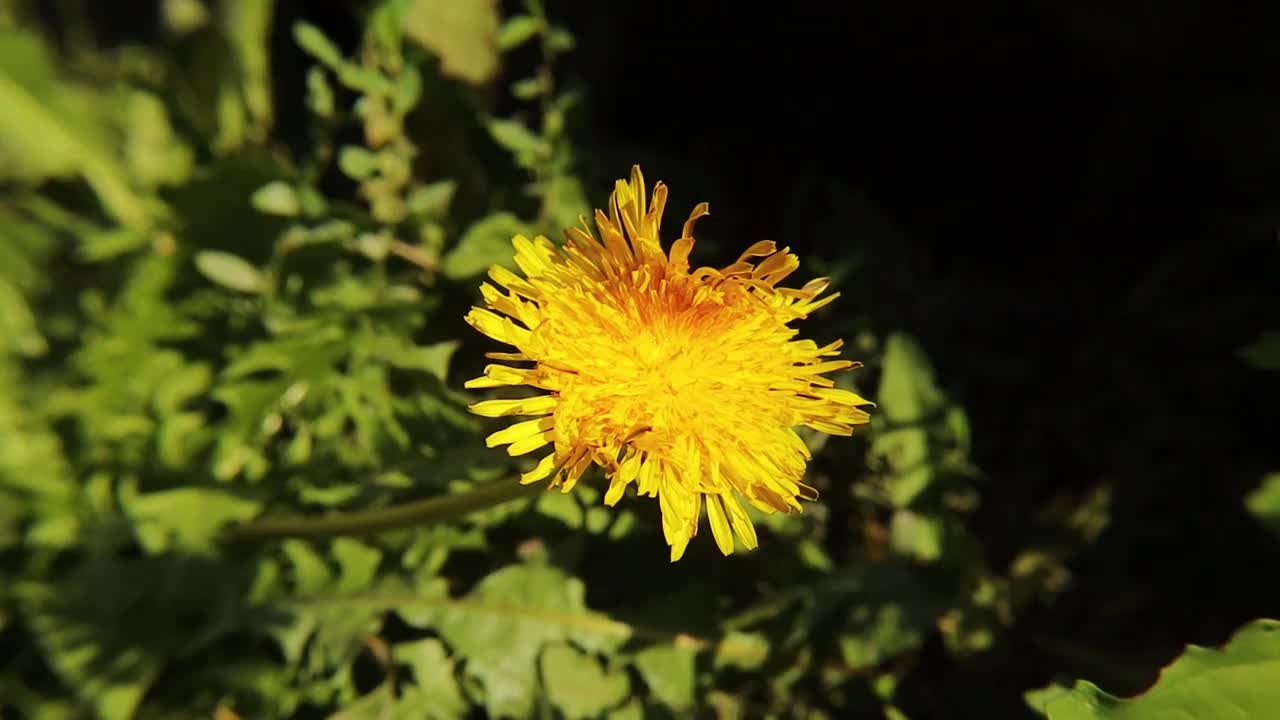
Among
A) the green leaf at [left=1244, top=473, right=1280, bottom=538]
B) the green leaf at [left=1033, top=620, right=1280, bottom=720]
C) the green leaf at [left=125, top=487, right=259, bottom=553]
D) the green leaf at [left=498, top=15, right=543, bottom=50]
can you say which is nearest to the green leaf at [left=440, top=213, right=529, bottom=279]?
the green leaf at [left=498, top=15, right=543, bottom=50]

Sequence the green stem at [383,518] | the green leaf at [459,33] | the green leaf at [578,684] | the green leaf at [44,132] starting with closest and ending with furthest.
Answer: the green stem at [383,518] < the green leaf at [578,684] < the green leaf at [459,33] < the green leaf at [44,132]

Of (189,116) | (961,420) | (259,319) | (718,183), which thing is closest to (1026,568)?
(961,420)

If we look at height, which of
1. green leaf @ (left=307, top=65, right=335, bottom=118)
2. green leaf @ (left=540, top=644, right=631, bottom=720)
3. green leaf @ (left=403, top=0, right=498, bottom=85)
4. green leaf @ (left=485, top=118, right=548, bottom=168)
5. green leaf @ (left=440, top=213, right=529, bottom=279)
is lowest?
green leaf @ (left=540, top=644, right=631, bottom=720)

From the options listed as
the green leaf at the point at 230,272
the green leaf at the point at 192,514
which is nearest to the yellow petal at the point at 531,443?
the green leaf at the point at 192,514

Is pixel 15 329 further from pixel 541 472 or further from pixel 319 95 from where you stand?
pixel 541 472

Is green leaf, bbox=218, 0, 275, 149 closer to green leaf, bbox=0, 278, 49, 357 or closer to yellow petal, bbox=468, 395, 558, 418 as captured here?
green leaf, bbox=0, 278, 49, 357

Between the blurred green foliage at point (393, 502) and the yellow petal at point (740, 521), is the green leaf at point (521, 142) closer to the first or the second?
the blurred green foliage at point (393, 502)

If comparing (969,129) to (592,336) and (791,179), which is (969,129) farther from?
(592,336)
